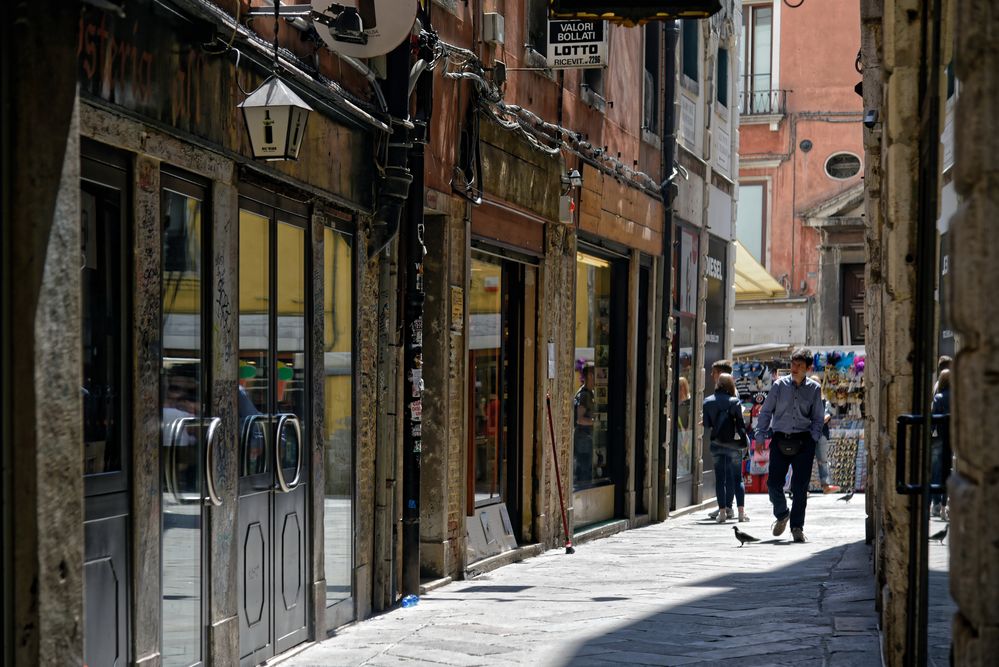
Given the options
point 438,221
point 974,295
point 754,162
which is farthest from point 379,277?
point 754,162

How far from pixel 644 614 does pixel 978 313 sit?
259 inches

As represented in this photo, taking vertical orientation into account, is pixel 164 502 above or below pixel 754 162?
below

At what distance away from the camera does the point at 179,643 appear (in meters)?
7.29

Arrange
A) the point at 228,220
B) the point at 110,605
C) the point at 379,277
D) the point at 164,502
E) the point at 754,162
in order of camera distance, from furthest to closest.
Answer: the point at 754,162 → the point at 379,277 → the point at 228,220 → the point at 164,502 → the point at 110,605

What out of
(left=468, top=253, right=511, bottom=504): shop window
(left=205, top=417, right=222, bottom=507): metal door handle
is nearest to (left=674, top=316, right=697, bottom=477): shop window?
(left=468, top=253, right=511, bottom=504): shop window

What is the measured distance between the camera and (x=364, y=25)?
8.99m

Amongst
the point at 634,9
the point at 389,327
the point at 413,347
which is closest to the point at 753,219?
the point at 413,347

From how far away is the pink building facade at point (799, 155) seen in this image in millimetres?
34938

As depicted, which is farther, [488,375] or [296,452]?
[488,375]

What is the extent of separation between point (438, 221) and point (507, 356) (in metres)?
2.69

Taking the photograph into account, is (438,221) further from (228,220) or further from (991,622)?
(991,622)

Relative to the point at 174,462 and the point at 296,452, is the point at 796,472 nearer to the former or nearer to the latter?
the point at 296,452

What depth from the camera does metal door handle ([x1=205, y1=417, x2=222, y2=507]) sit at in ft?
24.3

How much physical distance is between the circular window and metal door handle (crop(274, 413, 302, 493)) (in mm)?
28225
